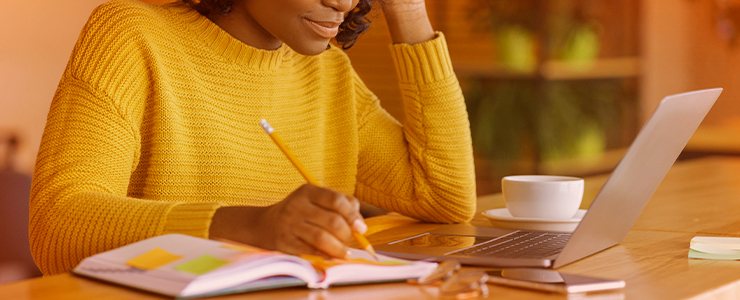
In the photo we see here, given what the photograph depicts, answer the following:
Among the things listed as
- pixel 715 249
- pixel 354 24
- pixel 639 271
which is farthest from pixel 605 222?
pixel 354 24

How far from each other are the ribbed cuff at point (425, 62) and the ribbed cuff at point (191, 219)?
611mm

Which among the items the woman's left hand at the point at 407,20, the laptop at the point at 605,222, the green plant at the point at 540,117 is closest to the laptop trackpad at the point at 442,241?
the laptop at the point at 605,222

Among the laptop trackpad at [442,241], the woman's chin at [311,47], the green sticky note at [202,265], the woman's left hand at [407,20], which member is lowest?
the green sticky note at [202,265]

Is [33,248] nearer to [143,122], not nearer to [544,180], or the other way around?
[143,122]

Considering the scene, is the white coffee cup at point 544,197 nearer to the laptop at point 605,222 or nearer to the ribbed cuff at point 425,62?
the laptop at point 605,222

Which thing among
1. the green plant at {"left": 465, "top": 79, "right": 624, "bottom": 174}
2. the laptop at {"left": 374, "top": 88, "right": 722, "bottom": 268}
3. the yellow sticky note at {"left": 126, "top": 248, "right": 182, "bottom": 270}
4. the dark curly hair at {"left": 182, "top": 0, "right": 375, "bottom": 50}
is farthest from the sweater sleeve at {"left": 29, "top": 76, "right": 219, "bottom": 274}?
the green plant at {"left": 465, "top": 79, "right": 624, "bottom": 174}

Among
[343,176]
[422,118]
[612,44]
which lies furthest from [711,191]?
[612,44]

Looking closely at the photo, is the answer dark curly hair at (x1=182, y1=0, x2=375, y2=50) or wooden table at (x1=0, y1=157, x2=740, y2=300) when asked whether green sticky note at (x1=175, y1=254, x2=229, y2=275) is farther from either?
dark curly hair at (x1=182, y1=0, x2=375, y2=50)

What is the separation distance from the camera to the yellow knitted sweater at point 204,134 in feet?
3.00

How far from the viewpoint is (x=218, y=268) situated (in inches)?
25.1

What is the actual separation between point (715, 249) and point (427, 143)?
569 millimetres

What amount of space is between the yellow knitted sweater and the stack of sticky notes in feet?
1.37

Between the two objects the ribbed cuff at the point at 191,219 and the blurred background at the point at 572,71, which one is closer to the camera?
the ribbed cuff at the point at 191,219

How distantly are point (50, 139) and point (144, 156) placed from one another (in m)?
0.18
